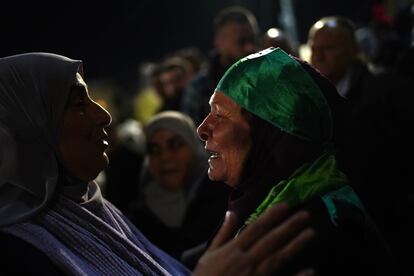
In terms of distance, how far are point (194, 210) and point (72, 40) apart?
9693 mm

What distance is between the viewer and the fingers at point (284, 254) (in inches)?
68.5

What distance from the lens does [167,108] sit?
694 cm

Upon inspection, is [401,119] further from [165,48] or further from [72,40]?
[165,48]

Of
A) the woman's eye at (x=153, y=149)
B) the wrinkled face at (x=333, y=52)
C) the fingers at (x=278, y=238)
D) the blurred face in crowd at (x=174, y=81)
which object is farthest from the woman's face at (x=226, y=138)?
the blurred face in crowd at (x=174, y=81)

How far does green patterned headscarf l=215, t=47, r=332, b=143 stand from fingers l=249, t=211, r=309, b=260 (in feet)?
1.71

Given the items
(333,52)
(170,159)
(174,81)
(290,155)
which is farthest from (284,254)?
(174,81)

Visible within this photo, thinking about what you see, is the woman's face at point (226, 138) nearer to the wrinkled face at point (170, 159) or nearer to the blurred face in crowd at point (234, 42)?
the wrinkled face at point (170, 159)

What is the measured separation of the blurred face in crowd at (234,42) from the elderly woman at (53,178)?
271 centimetres

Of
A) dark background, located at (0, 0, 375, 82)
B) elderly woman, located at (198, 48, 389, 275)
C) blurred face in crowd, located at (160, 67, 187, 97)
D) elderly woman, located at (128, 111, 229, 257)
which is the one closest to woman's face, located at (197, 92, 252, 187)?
elderly woman, located at (198, 48, 389, 275)

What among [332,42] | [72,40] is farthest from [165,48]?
[332,42]

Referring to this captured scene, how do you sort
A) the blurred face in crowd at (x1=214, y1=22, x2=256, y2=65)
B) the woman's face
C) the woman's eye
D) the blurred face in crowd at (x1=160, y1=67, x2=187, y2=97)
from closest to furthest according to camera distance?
the woman's face < the woman's eye < the blurred face in crowd at (x1=214, y1=22, x2=256, y2=65) < the blurred face in crowd at (x1=160, y1=67, x2=187, y2=97)

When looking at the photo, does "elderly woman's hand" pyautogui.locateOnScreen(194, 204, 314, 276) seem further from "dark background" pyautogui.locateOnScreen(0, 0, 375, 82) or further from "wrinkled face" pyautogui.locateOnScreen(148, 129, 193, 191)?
"dark background" pyautogui.locateOnScreen(0, 0, 375, 82)

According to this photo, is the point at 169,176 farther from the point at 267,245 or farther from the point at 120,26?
the point at 120,26

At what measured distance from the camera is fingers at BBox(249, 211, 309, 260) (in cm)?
175
